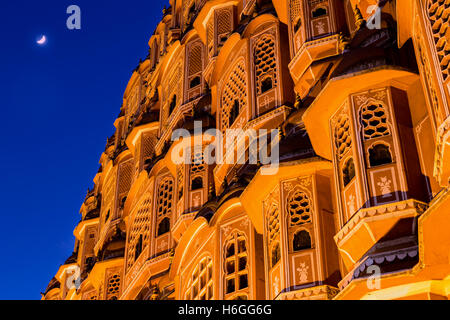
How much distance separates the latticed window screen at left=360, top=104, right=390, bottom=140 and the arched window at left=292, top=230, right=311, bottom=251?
242 cm

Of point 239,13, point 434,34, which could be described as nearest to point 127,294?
point 239,13

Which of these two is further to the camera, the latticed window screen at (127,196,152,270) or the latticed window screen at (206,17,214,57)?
the latticed window screen at (206,17,214,57)

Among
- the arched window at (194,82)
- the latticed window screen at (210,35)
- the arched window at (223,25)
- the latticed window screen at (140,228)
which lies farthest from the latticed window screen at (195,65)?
the latticed window screen at (140,228)

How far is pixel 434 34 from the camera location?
12.7m

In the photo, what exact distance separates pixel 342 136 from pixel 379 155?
1.25 metres

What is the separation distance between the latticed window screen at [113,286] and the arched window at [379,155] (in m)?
17.2

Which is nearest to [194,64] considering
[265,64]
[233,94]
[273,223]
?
[233,94]

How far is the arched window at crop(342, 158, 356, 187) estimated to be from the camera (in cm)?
1434

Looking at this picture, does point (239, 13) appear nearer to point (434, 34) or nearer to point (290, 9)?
point (290, 9)

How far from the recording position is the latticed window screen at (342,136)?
48.5ft

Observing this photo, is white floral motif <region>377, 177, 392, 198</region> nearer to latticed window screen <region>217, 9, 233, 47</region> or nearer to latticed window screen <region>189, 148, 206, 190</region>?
latticed window screen <region>189, 148, 206, 190</region>

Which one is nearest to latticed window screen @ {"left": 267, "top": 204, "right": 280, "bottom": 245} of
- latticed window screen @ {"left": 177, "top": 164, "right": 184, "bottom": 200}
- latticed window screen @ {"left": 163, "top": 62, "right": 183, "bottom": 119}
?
latticed window screen @ {"left": 177, "top": 164, "right": 184, "bottom": 200}

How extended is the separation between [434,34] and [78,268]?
2854 centimetres
